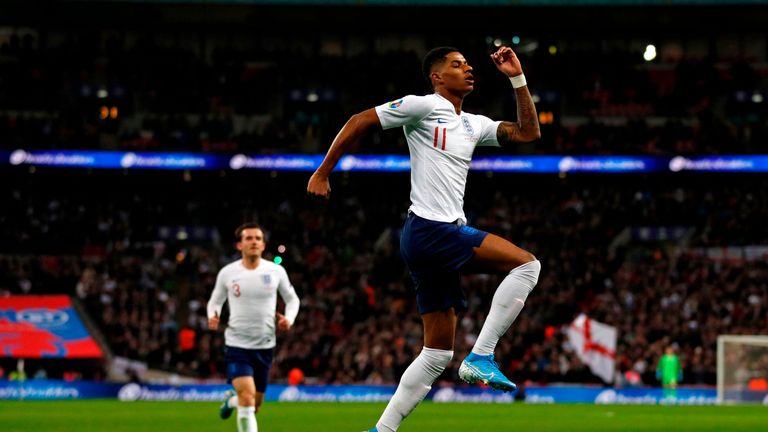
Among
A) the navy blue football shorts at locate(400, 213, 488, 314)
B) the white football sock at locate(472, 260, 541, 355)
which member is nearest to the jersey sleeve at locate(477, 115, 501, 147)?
the navy blue football shorts at locate(400, 213, 488, 314)

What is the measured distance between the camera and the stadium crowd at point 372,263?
33.9 metres

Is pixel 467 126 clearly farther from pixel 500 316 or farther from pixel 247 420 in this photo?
pixel 247 420

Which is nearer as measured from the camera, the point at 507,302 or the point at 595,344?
the point at 507,302

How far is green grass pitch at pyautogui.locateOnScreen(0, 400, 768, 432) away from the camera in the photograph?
1830 centimetres

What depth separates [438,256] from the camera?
28.6 feet

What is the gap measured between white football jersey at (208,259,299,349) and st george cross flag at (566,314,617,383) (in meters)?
18.9

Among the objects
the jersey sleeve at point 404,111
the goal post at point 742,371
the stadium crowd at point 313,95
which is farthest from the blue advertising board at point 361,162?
the jersey sleeve at point 404,111

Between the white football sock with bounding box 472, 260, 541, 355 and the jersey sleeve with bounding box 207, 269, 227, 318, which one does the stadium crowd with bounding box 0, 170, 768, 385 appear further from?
the white football sock with bounding box 472, 260, 541, 355

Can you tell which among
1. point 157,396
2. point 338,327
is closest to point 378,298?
point 338,327

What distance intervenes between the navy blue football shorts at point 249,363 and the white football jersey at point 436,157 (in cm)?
532

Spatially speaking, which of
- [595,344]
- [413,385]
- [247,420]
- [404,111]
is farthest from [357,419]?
[404,111]

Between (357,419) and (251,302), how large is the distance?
802 centimetres

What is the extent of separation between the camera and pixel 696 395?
1260 inches

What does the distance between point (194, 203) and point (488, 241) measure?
39378mm
